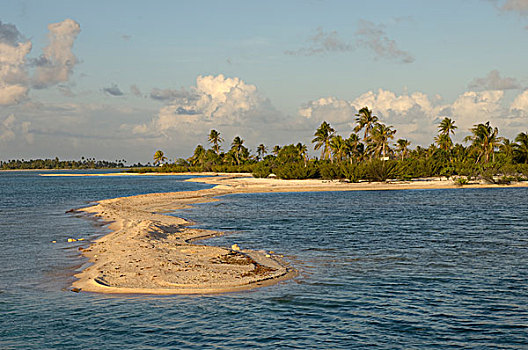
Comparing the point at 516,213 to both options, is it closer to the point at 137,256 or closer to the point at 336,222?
the point at 336,222

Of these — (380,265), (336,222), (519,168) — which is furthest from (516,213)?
(519,168)

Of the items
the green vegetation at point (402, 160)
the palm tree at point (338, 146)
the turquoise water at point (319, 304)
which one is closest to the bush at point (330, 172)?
the green vegetation at point (402, 160)

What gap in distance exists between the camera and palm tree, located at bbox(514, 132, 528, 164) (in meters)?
107

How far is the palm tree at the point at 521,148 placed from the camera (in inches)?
4198

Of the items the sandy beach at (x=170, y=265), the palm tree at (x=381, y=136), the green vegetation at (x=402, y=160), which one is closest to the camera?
the sandy beach at (x=170, y=265)

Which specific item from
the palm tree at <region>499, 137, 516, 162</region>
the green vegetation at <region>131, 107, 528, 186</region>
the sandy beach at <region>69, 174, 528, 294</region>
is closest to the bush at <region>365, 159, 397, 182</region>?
the green vegetation at <region>131, 107, 528, 186</region>

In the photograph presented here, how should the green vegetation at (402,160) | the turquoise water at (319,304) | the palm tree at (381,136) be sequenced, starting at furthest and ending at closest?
the palm tree at (381,136) < the green vegetation at (402,160) < the turquoise water at (319,304)

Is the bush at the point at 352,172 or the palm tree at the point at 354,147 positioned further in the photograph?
the palm tree at the point at 354,147

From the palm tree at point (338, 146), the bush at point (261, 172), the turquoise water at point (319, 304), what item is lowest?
the turquoise water at point (319, 304)

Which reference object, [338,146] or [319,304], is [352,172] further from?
[319,304]

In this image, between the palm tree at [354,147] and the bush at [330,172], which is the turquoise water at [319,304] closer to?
the bush at [330,172]

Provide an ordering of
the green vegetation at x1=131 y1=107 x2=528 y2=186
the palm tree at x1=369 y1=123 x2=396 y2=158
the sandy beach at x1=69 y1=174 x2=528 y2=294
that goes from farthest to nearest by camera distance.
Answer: the palm tree at x1=369 y1=123 x2=396 y2=158
the green vegetation at x1=131 y1=107 x2=528 y2=186
the sandy beach at x1=69 y1=174 x2=528 y2=294

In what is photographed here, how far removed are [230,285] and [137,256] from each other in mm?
6099

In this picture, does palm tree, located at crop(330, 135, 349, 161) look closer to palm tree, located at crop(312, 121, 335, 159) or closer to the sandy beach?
palm tree, located at crop(312, 121, 335, 159)
